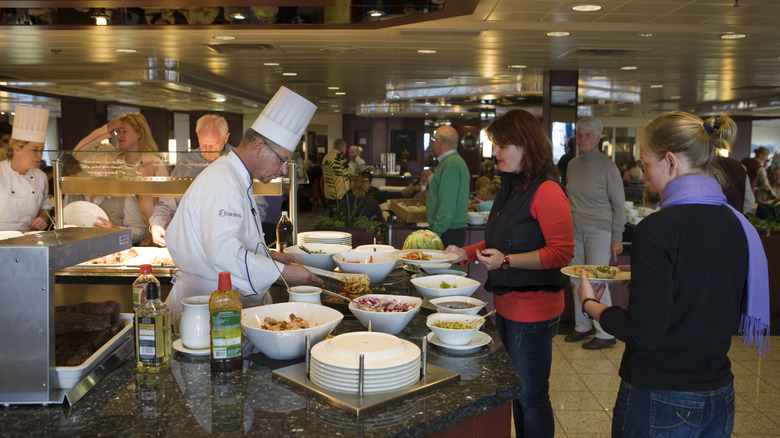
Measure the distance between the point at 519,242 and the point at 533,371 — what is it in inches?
19.6

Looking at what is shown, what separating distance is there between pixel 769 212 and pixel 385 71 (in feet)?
14.5

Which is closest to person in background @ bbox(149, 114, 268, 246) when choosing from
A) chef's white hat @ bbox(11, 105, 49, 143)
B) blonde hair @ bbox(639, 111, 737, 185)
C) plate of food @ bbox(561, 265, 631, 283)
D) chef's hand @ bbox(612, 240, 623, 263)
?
chef's white hat @ bbox(11, 105, 49, 143)

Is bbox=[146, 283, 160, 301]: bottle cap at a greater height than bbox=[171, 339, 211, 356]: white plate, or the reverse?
bbox=[146, 283, 160, 301]: bottle cap

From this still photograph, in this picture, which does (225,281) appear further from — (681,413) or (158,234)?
(158,234)

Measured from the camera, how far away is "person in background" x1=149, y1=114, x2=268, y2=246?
3.24m

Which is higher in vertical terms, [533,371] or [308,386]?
[308,386]

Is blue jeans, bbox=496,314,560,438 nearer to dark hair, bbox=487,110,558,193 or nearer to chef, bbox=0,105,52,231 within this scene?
dark hair, bbox=487,110,558,193

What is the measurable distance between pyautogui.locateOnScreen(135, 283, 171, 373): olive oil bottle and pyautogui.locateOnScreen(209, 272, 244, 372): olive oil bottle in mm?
132

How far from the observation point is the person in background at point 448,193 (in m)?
5.22

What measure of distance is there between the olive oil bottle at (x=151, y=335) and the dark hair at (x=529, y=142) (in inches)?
57.5

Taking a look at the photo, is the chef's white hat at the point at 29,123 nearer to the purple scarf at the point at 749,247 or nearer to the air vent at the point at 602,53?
the purple scarf at the point at 749,247

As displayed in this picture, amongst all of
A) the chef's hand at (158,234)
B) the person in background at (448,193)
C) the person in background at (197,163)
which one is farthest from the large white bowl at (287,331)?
the person in background at (448,193)

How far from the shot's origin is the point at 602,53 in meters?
6.15

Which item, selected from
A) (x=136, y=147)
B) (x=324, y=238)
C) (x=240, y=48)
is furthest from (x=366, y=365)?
(x=240, y=48)
